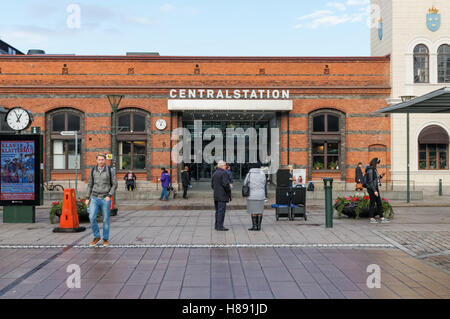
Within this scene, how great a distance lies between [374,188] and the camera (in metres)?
12.4

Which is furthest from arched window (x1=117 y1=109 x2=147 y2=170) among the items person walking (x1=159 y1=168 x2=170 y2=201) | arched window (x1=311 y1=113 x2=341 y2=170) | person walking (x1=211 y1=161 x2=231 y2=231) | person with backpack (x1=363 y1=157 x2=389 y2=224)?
person with backpack (x1=363 y1=157 x2=389 y2=224)

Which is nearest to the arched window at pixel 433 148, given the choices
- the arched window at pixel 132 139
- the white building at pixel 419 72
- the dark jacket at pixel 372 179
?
the white building at pixel 419 72

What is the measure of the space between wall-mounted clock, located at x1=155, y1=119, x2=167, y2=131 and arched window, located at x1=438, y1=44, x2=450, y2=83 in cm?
1682

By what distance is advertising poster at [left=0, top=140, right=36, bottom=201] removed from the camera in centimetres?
1241

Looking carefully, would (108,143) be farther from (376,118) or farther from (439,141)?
(439,141)

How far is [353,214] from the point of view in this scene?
535 inches

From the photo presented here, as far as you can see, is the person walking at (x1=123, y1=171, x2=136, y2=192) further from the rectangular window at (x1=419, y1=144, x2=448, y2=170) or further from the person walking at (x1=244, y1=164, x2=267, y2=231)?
the rectangular window at (x1=419, y1=144, x2=448, y2=170)

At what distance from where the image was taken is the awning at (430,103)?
1173 cm

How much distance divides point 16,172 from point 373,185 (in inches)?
394

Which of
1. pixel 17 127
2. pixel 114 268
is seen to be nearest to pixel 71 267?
pixel 114 268

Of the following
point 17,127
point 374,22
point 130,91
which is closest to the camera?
point 17,127

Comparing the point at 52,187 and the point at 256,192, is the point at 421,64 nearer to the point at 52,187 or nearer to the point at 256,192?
the point at 256,192

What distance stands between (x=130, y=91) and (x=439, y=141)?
18.9 meters

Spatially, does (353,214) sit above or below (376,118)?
below
